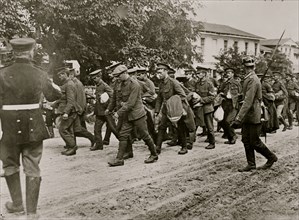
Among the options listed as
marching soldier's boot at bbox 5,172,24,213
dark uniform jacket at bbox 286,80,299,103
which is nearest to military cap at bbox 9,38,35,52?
marching soldier's boot at bbox 5,172,24,213

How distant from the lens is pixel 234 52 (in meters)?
25.9

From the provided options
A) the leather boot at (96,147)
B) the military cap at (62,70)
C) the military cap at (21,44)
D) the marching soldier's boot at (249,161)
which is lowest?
the leather boot at (96,147)

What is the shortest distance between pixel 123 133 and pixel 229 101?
3893 millimetres

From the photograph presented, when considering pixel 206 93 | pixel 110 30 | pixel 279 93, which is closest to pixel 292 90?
pixel 279 93

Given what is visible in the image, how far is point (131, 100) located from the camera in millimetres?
7699

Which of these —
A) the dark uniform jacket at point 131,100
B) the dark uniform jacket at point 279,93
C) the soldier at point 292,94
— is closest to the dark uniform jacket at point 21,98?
the dark uniform jacket at point 131,100

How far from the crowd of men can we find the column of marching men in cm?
2

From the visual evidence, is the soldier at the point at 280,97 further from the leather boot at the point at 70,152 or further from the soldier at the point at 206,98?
the leather boot at the point at 70,152

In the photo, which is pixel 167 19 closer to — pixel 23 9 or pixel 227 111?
pixel 227 111

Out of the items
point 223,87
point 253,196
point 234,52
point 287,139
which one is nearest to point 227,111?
point 223,87

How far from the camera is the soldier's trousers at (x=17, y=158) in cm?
478

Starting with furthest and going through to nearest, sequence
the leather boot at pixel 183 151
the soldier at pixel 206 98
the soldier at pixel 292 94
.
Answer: the soldier at pixel 292 94, the soldier at pixel 206 98, the leather boot at pixel 183 151

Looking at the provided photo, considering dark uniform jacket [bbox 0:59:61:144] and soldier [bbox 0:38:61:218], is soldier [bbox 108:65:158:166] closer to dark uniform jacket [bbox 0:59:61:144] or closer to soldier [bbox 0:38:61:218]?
soldier [bbox 0:38:61:218]

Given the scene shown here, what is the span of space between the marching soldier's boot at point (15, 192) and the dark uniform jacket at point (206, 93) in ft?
20.0
